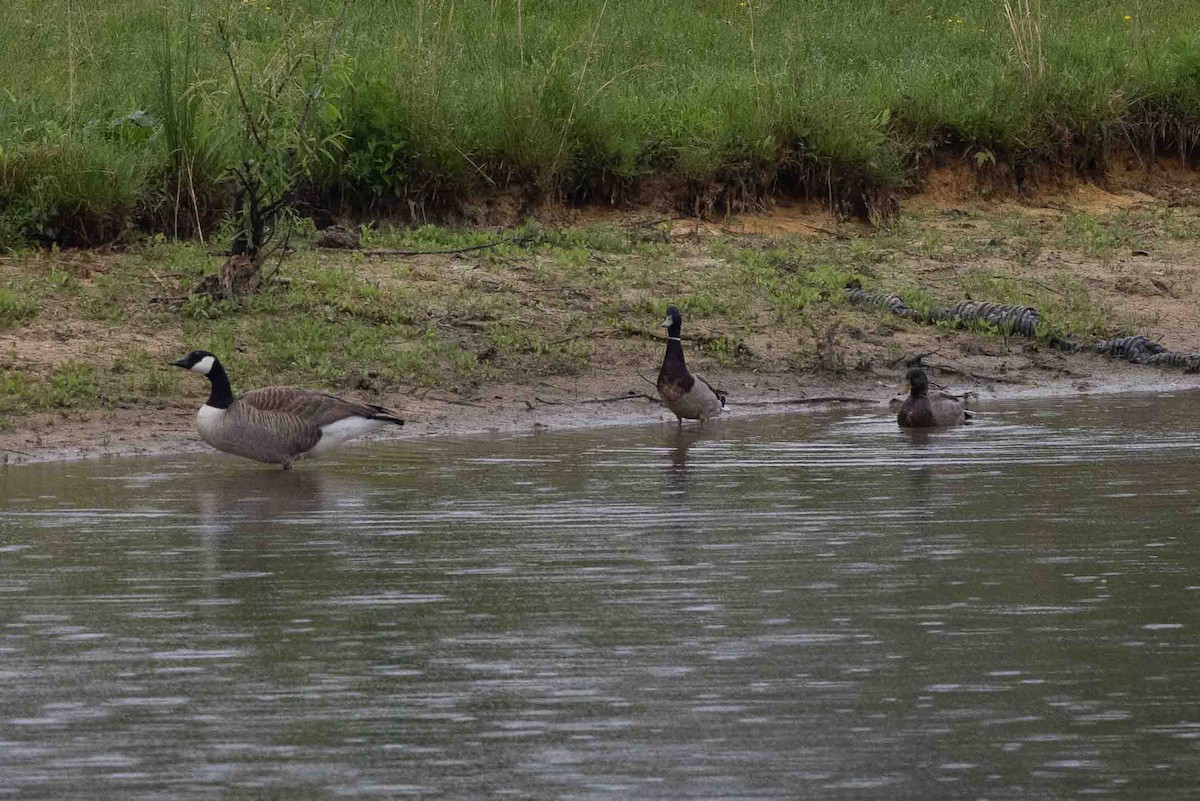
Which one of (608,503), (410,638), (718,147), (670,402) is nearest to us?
(410,638)

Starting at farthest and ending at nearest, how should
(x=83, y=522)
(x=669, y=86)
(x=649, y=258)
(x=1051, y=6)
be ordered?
(x=1051, y=6), (x=669, y=86), (x=649, y=258), (x=83, y=522)

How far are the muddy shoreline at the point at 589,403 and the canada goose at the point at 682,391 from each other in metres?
0.31

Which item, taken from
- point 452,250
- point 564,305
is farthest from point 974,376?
point 452,250

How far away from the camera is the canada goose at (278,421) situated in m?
10.2

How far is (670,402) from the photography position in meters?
12.0

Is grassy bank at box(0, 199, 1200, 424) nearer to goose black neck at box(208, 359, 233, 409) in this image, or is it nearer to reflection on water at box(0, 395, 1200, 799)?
goose black neck at box(208, 359, 233, 409)

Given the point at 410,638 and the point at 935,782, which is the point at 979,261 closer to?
the point at 410,638

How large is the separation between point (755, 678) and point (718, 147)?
10.3 meters

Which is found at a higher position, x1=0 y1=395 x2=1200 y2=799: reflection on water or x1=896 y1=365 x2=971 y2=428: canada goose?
x1=896 y1=365 x2=971 y2=428: canada goose

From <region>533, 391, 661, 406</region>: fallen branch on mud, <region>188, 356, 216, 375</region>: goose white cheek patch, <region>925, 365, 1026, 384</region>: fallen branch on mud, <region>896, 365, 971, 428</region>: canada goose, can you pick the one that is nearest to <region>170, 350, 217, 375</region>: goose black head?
<region>188, 356, 216, 375</region>: goose white cheek patch

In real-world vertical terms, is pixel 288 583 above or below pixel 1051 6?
below

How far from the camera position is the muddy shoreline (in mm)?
10797

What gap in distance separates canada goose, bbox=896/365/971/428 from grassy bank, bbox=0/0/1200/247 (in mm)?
4332

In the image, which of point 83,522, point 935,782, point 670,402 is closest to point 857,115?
point 670,402
